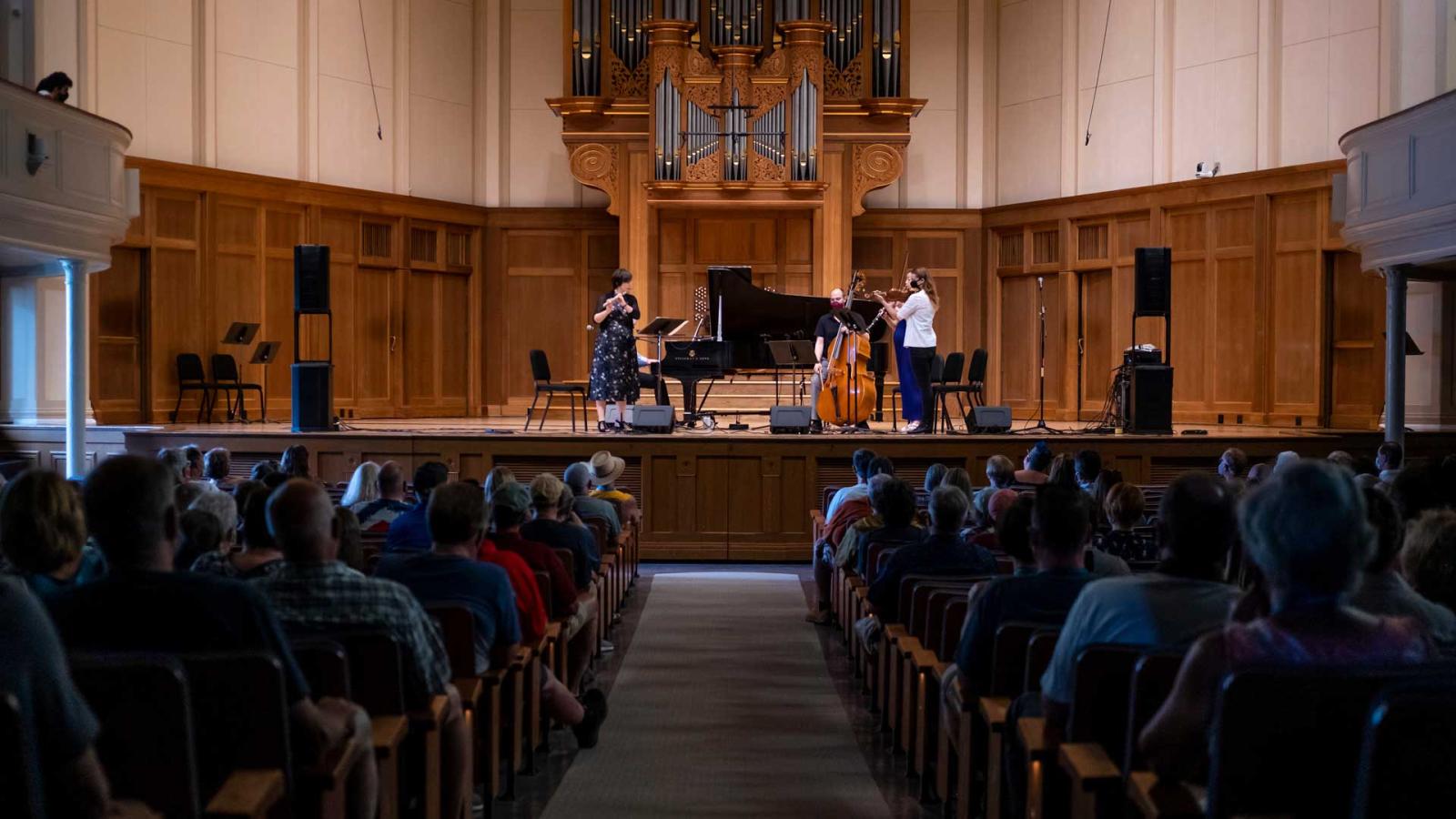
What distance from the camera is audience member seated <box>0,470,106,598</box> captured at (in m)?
2.64

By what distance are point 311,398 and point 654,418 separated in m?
2.84

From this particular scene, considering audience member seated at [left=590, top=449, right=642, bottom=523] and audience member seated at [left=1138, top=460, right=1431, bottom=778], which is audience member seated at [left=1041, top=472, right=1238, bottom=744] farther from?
audience member seated at [left=590, top=449, right=642, bottom=523]

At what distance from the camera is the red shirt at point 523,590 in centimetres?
439

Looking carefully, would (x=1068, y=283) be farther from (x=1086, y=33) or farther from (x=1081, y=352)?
(x=1086, y=33)

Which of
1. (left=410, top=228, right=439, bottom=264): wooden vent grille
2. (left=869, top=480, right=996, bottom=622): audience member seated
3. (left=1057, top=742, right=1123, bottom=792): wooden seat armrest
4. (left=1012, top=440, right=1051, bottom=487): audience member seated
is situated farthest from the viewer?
Result: (left=410, top=228, right=439, bottom=264): wooden vent grille

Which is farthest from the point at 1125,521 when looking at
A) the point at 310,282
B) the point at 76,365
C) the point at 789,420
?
the point at 76,365

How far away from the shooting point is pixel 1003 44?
17188 mm

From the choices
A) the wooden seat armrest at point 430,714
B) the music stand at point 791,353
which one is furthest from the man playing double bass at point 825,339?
the wooden seat armrest at point 430,714

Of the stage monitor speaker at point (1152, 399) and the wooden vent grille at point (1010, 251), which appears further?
the wooden vent grille at point (1010, 251)

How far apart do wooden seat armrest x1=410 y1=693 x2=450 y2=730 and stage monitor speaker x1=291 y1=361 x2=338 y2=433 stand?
847 cm

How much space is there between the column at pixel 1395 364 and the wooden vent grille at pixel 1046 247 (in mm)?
5703

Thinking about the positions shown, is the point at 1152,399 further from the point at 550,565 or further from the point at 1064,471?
the point at 550,565

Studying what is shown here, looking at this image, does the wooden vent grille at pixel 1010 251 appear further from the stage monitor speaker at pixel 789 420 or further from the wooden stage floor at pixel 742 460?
the stage monitor speaker at pixel 789 420

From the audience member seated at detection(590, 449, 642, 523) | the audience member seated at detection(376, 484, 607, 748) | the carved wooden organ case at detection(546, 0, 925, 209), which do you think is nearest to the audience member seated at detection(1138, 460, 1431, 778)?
the audience member seated at detection(376, 484, 607, 748)
